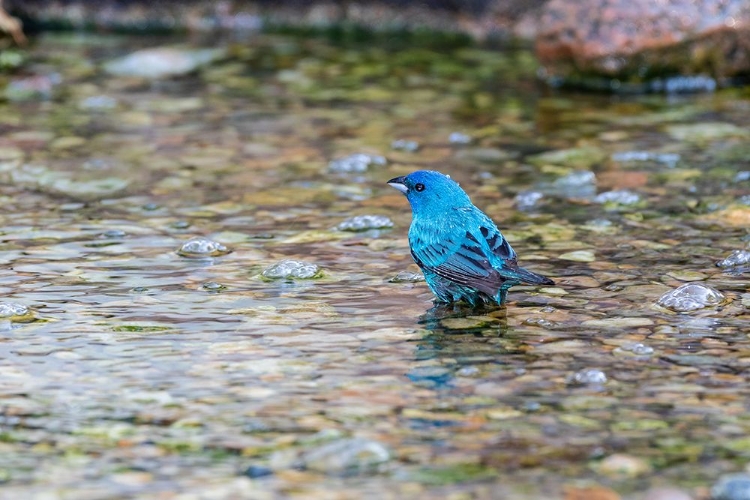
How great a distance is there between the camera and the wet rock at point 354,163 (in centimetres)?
685

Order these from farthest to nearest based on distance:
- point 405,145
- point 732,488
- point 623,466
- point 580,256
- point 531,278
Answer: point 405,145 < point 580,256 < point 531,278 < point 623,466 < point 732,488

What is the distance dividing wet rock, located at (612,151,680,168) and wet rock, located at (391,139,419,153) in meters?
1.27

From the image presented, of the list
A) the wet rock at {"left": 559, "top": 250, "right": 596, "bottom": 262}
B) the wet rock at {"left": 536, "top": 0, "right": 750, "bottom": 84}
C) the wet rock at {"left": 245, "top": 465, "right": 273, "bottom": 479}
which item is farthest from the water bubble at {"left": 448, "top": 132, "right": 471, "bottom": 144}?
the wet rock at {"left": 245, "top": 465, "right": 273, "bottom": 479}

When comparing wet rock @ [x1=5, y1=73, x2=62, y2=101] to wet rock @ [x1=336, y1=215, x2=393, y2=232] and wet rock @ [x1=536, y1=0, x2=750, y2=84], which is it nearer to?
wet rock @ [x1=336, y1=215, x2=393, y2=232]

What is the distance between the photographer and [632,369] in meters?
3.87

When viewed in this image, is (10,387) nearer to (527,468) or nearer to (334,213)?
(527,468)

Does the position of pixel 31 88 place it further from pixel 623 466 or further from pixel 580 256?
pixel 623 466

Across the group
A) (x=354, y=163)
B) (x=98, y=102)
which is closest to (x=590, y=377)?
(x=354, y=163)

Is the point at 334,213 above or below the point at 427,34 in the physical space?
below

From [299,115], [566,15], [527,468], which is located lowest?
[527,468]

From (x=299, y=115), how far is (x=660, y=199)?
9.66 feet

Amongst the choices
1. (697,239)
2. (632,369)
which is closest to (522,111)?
(697,239)

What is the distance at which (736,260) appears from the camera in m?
5.07

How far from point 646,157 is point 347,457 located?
435 centimetres
